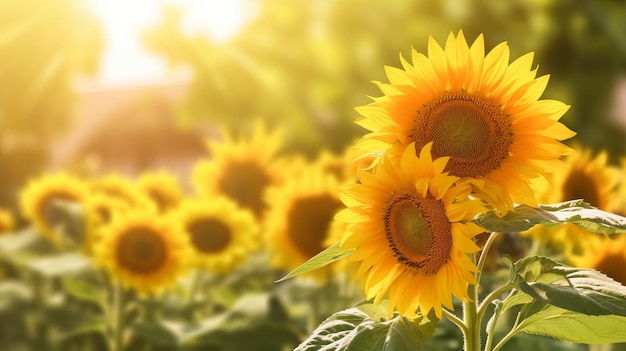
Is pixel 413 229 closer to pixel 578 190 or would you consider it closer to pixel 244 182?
pixel 578 190

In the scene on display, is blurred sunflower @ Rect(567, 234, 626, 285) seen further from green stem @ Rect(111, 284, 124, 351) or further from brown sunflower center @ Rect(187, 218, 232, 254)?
green stem @ Rect(111, 284, 124, 351)

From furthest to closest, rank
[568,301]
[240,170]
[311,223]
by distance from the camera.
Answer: [240,170] < [311,223] < [568,301]

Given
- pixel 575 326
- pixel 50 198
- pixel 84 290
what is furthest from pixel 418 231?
pixel 50 198

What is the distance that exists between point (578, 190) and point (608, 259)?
267mm

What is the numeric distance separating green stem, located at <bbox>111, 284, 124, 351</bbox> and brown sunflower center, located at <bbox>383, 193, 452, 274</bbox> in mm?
1695

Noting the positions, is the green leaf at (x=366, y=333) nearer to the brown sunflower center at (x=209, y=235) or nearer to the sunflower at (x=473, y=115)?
the sunflower at (x=473, y=115)

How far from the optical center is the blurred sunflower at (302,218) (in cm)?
253

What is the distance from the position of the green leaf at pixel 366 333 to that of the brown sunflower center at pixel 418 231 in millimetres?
82

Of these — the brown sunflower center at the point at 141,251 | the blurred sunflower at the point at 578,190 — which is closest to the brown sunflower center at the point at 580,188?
the blurred sunflower at the point at 578,190

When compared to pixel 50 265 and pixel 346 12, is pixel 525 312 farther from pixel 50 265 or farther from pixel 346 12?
pixel 346 12

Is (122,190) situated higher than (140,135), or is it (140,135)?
(122,190)

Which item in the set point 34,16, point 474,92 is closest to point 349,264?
point 474,92

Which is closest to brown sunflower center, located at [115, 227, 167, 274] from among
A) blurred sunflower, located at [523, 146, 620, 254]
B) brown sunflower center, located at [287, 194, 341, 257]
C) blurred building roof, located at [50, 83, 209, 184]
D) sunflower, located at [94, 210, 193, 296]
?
sunflower, located at [94, 210, 193, 296]

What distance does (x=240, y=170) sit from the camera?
308cm
